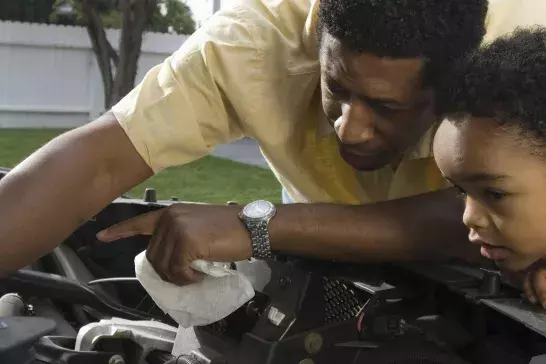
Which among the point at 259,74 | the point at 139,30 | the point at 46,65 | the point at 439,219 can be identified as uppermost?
the point at 259,74

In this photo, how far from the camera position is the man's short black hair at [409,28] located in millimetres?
1186

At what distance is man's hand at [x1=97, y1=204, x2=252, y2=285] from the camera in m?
1.19

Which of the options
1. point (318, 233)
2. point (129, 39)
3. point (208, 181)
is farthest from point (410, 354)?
point (129, 39)

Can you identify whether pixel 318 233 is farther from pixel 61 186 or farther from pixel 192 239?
pixel 61 186

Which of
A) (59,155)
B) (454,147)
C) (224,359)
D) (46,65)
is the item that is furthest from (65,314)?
(46,65)

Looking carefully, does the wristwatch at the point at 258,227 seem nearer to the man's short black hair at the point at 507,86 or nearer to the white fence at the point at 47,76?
the man's short black hair at the point at 507,86

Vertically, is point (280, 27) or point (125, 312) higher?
point (280, 27)

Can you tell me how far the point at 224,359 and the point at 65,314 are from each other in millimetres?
560

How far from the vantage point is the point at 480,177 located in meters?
0.97

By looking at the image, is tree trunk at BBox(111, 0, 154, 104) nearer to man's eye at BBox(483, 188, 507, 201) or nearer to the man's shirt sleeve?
the man's shirt sleeve

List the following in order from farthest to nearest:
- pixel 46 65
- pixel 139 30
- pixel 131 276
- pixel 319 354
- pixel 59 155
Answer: pixel 46 65 < pixel 139 30 < pixel 131 276 < pixel 59 155 < pixel 319 354

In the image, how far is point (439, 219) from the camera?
124cm

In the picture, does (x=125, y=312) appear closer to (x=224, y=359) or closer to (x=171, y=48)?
(x=224, y=359)

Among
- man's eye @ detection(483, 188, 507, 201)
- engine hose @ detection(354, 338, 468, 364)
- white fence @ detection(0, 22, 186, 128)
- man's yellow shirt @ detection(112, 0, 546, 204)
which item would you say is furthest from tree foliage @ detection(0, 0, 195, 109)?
man's eye @ detection(483, 188, 507, 201)
